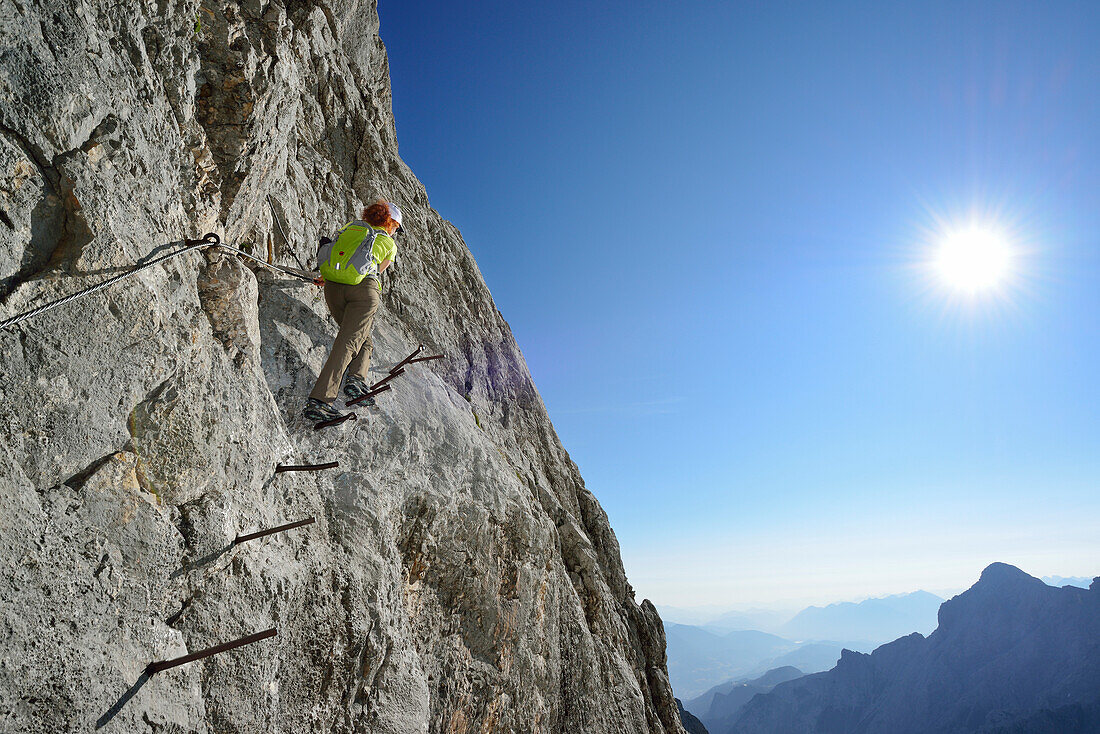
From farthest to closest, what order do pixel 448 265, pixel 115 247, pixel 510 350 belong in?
pixel 510 350 < pixel 448 265 < pixel 115 247

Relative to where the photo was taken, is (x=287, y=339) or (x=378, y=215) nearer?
(x=287, y=339)

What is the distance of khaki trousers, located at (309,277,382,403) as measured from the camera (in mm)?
6906

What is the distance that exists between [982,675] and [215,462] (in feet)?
598

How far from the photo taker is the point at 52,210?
3900 mm

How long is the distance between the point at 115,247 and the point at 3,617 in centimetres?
261

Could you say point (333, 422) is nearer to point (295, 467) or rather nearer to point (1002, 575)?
point (295, 467)

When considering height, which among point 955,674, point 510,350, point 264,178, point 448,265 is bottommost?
point 955,674

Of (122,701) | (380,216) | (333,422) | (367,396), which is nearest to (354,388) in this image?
(367,396)

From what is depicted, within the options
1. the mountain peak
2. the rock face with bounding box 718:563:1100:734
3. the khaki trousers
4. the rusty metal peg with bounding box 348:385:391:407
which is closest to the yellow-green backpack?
the khaki trousers

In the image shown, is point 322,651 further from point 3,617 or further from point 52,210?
point 52,210

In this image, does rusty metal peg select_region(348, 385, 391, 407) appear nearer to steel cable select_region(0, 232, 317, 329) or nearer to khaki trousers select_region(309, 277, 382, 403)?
khaki trousers select_region(309, 277, 382, 403)

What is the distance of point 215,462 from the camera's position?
15.9 ft

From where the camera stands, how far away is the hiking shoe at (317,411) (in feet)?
22.1

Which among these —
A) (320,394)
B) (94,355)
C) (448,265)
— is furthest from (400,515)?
(448,265)
